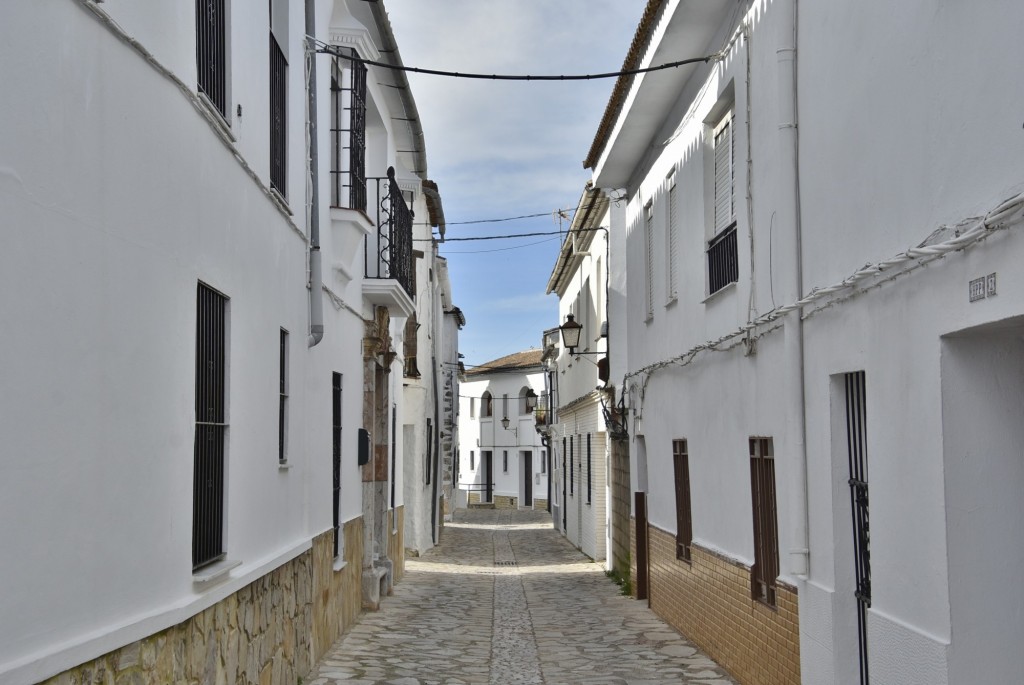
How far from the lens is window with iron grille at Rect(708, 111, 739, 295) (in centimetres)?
969

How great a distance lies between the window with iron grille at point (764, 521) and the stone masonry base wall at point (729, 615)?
104 millimetres

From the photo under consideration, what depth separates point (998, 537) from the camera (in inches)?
207

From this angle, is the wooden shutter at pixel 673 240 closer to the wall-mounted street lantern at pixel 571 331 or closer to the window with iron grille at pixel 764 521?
the window with iron grille at pixel 764 521

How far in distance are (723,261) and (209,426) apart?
5.13m

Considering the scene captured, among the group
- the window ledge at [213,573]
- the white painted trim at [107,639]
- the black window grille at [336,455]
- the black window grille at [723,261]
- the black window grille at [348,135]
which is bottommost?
the white painted trim at [107,639]

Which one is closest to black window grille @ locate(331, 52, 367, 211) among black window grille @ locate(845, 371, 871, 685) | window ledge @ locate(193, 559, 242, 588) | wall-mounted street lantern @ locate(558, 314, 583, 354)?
window ledge @ locate(193, 559, 242, 588)

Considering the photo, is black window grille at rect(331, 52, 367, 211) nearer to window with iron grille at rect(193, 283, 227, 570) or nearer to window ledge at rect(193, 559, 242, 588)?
window with iron grille at rect(193, 283, 227, 570)

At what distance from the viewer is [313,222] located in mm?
9922

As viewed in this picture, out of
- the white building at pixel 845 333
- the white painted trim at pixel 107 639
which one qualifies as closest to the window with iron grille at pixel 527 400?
the white building at pixel 845 333

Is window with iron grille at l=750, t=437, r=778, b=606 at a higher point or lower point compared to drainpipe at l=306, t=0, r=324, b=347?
lower

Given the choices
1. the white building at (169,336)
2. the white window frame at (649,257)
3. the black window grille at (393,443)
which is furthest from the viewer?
the black window grille at (393,443)

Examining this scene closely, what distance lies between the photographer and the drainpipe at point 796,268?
752cm

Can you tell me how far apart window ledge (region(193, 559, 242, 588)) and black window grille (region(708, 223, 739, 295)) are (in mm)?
4721

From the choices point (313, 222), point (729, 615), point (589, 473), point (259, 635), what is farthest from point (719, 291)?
point (589, 473)
